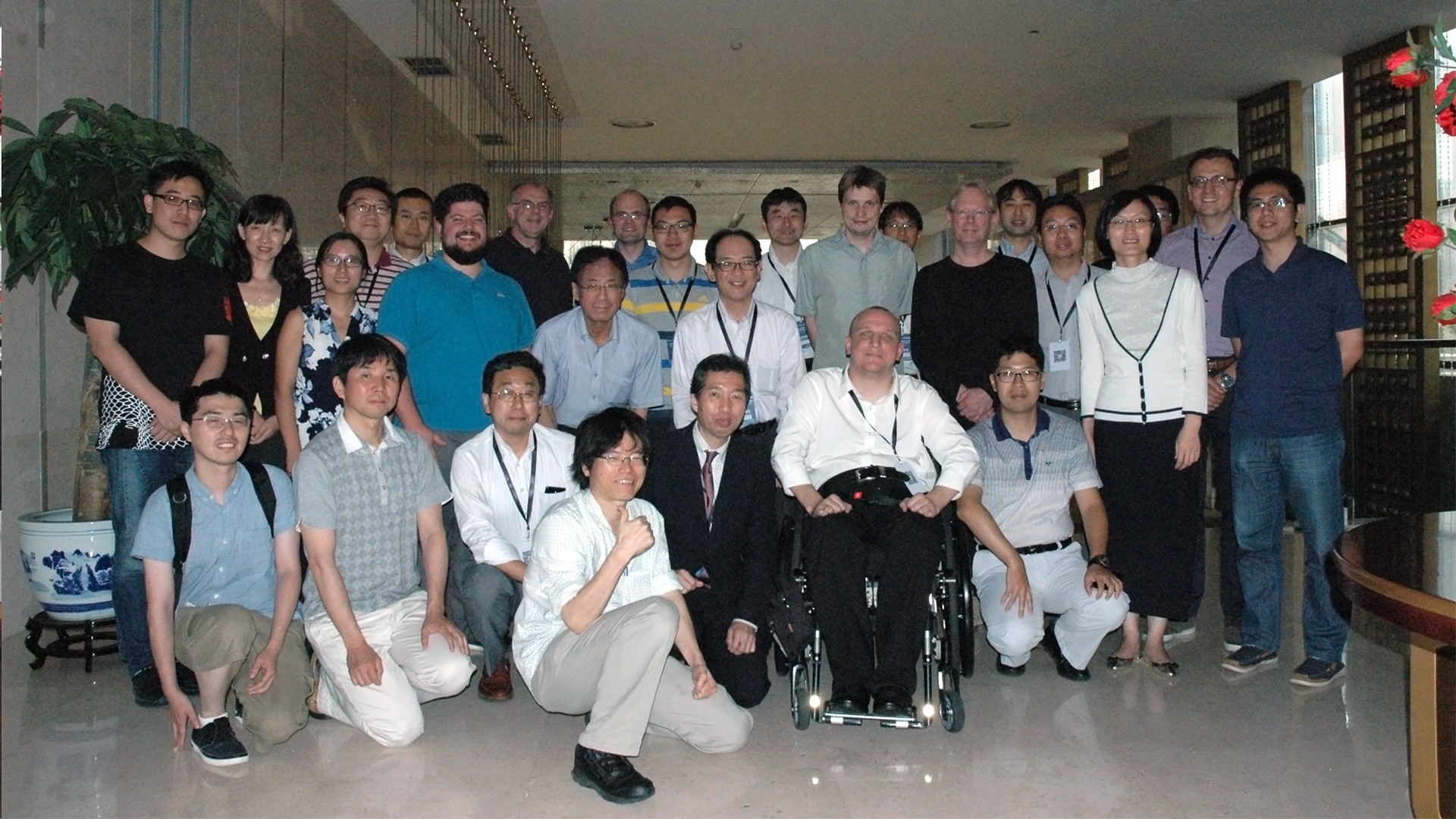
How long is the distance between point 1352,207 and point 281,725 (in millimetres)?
8576

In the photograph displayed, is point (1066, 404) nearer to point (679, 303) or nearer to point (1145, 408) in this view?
point (1145, 408)

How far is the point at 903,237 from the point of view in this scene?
17.9 feet

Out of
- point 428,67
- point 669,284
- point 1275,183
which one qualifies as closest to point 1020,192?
point 1275,183

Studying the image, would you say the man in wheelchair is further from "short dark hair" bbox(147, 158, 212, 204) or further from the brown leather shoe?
"short dark hair" bbox(147, 158, 212, 204)

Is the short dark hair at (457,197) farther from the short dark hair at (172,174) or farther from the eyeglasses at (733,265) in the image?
the eyeglasses at (733,265)

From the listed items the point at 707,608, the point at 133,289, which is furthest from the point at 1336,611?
the point at 133,289

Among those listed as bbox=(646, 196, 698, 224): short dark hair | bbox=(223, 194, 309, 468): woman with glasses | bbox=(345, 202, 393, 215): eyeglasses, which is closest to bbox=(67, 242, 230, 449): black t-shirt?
bbox=(223, 194, 309, 468): woman with glasses

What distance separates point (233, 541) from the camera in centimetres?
308

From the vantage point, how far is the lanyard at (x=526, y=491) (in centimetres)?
343

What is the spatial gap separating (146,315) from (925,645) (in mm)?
2656

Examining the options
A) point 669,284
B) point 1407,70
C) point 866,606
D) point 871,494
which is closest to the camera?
point 1407,70

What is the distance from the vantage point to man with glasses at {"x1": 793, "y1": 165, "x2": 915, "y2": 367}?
14.3 feet

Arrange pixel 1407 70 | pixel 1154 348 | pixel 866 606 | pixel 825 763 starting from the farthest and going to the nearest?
pixel 1154 348
pixel 866 606
pixel 825 763
pixel 1407 70

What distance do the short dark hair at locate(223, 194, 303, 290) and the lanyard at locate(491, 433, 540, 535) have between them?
102cm
